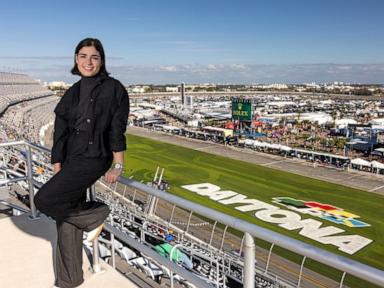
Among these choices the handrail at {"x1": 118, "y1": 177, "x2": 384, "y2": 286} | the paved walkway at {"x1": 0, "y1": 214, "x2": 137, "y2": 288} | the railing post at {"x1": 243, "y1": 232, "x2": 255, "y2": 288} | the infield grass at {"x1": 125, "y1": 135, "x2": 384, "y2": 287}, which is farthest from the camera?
the infield grass at {"x1": 125, "y1": 135, "x2": 384, "y2": 287}

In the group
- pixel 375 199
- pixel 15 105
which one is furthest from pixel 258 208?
pixel 15 105

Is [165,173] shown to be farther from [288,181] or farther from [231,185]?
[288,181]

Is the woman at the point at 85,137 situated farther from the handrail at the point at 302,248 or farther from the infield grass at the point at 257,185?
the infield grass at the point at 257,185

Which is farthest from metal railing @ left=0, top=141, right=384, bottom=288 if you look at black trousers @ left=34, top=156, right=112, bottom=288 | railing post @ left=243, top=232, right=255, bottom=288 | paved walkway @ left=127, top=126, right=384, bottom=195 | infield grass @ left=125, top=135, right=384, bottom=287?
paved walkway @ left=127, top=126, right=384, bottom=195

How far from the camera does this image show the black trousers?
3129 millimetres

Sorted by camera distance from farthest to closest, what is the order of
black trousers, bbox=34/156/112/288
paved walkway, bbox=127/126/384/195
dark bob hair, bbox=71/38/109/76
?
1. paved walkway, bbox=127/126/384/195
2. dark bob hair, bbox=71/38/109/76
3. black trousers, bbox=34/156/112/288

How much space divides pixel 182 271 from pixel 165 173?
36.2m

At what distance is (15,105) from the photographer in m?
68.4

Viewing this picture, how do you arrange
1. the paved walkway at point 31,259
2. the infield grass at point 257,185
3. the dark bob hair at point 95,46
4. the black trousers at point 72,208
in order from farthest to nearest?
Answer: the infield grass at point 257,185 < the paved walkway at point 31,259 < the dark bob hair at point 95,46 < the black trousers at point 72,208

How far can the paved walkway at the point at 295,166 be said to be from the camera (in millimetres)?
34369

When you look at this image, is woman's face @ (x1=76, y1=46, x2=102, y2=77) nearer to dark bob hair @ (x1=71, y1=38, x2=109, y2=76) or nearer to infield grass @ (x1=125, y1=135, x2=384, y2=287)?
dark bob hair @ (x1=71, y1=38, x2=109, y2=76)

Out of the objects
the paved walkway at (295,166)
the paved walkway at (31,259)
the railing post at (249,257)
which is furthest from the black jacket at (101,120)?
the paved walkway at (295,166)

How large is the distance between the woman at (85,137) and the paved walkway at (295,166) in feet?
108

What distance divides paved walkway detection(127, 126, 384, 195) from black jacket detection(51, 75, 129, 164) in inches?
1297
